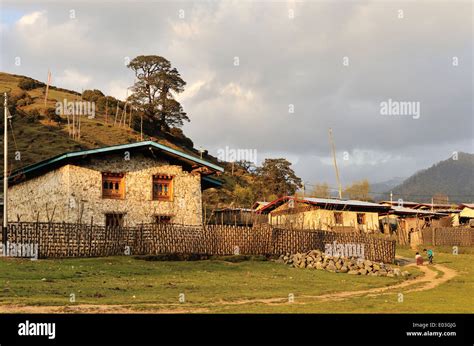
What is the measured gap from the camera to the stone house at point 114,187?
127 feet

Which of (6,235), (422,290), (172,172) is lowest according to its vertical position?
(422,290)

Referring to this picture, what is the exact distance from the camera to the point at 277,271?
106 feet

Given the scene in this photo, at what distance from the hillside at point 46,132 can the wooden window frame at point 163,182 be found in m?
27.8

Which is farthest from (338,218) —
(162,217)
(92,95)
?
(92,95)

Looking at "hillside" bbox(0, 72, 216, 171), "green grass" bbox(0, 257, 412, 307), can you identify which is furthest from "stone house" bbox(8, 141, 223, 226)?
"hillside" bbox(0, 72, 216, 171)

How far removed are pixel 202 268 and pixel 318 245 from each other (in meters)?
10.9

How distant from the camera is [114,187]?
40062 mm

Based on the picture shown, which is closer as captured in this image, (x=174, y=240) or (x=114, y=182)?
(x=174, y=240)

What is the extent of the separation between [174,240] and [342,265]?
30.5 feet

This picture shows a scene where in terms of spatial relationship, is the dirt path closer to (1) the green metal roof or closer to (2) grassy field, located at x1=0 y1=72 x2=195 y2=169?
(1) the green metal roof

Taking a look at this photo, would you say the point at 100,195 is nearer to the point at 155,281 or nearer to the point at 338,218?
the point at 155,281

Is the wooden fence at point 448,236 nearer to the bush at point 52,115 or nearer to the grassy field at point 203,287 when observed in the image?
the grassy field at point 203,287
